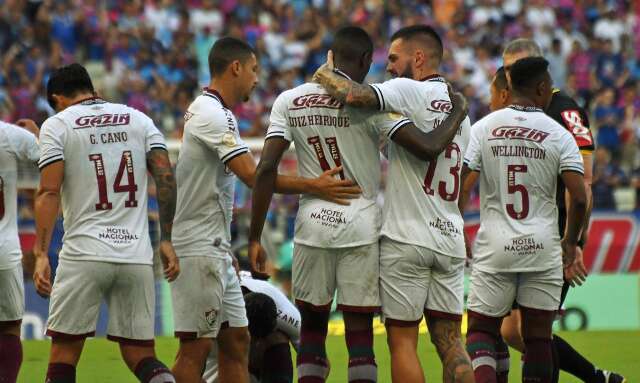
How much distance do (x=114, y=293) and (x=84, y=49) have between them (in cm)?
1562

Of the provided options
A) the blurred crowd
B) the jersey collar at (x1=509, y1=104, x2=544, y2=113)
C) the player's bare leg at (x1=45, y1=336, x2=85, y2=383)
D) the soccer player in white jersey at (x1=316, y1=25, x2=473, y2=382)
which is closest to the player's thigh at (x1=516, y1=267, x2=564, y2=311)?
the soccer player in white jersey at (x1=316, y1=25, x2=473, y2=382)

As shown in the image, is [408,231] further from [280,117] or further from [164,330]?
[164,330]

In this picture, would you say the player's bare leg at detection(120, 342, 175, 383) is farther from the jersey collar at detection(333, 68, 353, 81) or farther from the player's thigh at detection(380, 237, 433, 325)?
the jersey collar at detection(333, 68, 353, 81)

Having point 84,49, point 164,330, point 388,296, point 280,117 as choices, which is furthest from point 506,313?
point 84,49

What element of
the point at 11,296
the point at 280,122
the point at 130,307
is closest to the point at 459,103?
the point at 280,122

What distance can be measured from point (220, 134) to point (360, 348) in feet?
5.19

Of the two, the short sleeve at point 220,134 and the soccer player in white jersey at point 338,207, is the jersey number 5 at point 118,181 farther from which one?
the soccer player in white jersey at point 338,207

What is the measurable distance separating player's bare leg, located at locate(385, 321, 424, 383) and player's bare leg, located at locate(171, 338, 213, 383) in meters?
1.18

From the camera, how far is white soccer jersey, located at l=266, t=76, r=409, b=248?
8000 mm

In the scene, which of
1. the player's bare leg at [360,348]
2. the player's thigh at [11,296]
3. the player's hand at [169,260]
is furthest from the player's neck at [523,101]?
the player's thigh at [11,296]

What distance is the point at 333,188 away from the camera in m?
7.96

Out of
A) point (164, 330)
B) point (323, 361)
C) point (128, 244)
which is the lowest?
point (164, 330)

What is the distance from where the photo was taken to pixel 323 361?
812 centimetres

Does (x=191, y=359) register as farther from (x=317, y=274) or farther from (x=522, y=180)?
(x=522, y=180)
